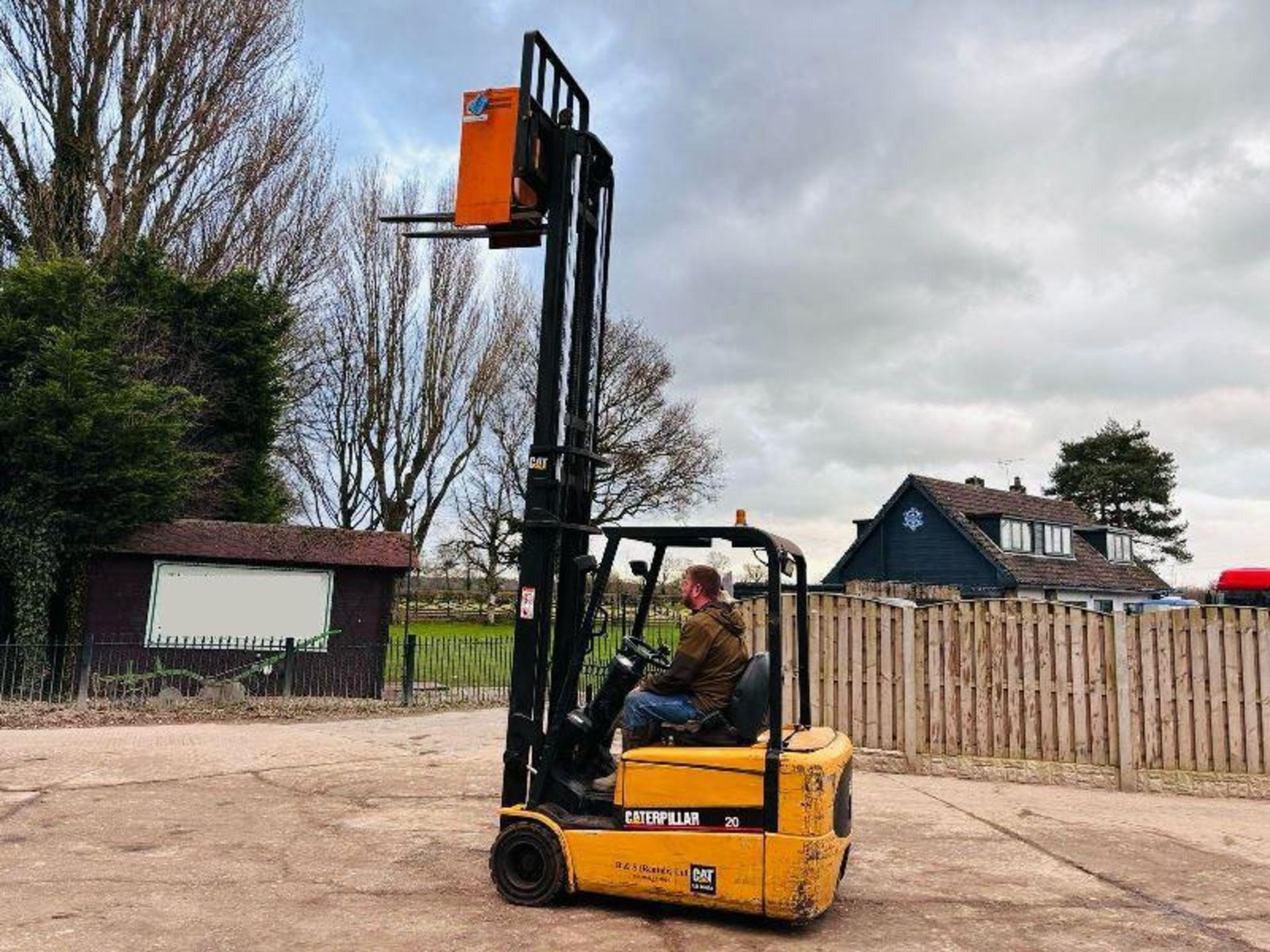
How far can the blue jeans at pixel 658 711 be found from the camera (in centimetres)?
540

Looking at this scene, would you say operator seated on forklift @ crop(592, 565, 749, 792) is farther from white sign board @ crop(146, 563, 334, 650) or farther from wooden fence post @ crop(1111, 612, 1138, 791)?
white sign board @ crop(146, 563, 334, 650)

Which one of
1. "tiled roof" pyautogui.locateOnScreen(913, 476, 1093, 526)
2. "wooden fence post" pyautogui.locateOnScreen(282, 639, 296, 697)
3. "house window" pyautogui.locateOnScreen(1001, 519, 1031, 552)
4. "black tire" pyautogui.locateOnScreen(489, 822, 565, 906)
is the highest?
"tiled roof" pyautogui.locateOnScreen(913, 476, 1093, 526)

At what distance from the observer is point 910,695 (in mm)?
10766

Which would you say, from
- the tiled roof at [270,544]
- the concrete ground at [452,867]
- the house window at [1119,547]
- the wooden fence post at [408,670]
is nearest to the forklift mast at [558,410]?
the concrete ground at [452,867]

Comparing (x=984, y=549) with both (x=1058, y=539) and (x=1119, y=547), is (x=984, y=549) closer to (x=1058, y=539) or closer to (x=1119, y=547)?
(x=1058, y=539)

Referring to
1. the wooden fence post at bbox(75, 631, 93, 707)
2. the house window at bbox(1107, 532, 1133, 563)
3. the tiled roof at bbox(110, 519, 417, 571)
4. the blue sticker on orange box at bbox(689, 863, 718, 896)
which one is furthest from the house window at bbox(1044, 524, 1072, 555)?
the blue sticker on orange box at bbox(689, 863, 718, 896)

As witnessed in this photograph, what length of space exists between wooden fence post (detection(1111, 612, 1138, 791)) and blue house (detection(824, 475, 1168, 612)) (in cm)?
2355

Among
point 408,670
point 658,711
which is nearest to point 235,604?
point 408,670

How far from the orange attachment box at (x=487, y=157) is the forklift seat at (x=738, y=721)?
331 centimetres

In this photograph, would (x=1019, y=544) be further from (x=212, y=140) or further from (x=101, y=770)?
(x=101, y=770)

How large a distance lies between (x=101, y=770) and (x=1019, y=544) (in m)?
34.8

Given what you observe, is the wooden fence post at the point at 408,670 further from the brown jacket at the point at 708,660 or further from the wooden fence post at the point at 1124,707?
the brown jacket at the point at 708,660

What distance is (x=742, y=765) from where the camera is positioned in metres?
5.07

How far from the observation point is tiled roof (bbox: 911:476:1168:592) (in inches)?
1404
